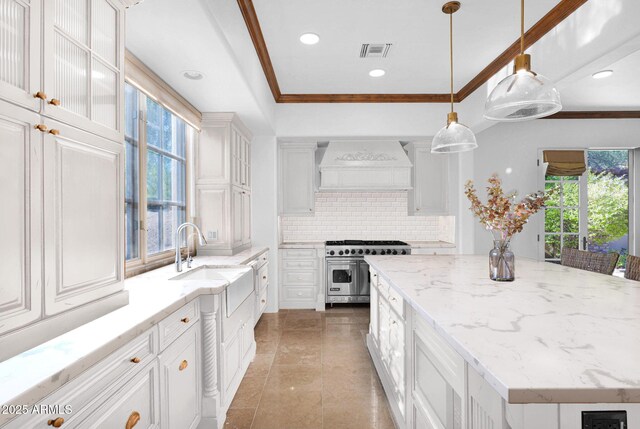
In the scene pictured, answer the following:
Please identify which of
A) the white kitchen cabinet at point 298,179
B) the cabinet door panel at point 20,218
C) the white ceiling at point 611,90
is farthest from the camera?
the white kitchen cabinet at point 298,179

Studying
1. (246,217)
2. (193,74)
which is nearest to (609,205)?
(246,217)

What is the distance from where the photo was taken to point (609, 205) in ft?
19.4

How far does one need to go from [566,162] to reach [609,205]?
5.37ft

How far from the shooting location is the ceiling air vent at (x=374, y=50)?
322 centimetres

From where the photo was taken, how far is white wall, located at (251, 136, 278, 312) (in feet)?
15.6

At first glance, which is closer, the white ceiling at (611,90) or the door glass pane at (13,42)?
the door glass pane at (13,42)

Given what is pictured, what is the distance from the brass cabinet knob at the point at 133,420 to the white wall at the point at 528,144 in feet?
16.2

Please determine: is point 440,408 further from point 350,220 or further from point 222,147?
point 350,220

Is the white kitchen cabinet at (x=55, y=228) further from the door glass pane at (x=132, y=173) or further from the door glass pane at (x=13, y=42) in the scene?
the door glass pane at (x=132, y=173)

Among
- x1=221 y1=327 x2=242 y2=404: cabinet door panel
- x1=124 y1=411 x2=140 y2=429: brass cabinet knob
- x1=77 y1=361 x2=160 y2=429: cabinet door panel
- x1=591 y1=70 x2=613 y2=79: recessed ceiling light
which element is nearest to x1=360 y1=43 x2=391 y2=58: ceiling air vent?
x1=591 y1=70 x2=613 y2=79: recessed ceiling light

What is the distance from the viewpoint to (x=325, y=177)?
5.06 m

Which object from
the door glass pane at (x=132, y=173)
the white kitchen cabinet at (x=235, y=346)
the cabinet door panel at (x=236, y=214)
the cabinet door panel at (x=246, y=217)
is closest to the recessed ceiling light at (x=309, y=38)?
the door glass pane at (x=132, y=173)

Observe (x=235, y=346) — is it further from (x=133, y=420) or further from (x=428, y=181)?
(x=428, y=181)

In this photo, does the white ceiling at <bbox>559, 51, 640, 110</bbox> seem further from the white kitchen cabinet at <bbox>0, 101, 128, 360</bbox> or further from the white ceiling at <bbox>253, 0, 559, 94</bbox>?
the white kitchen cabinet at <bbox>0, 101, 128, 360</bbox>
